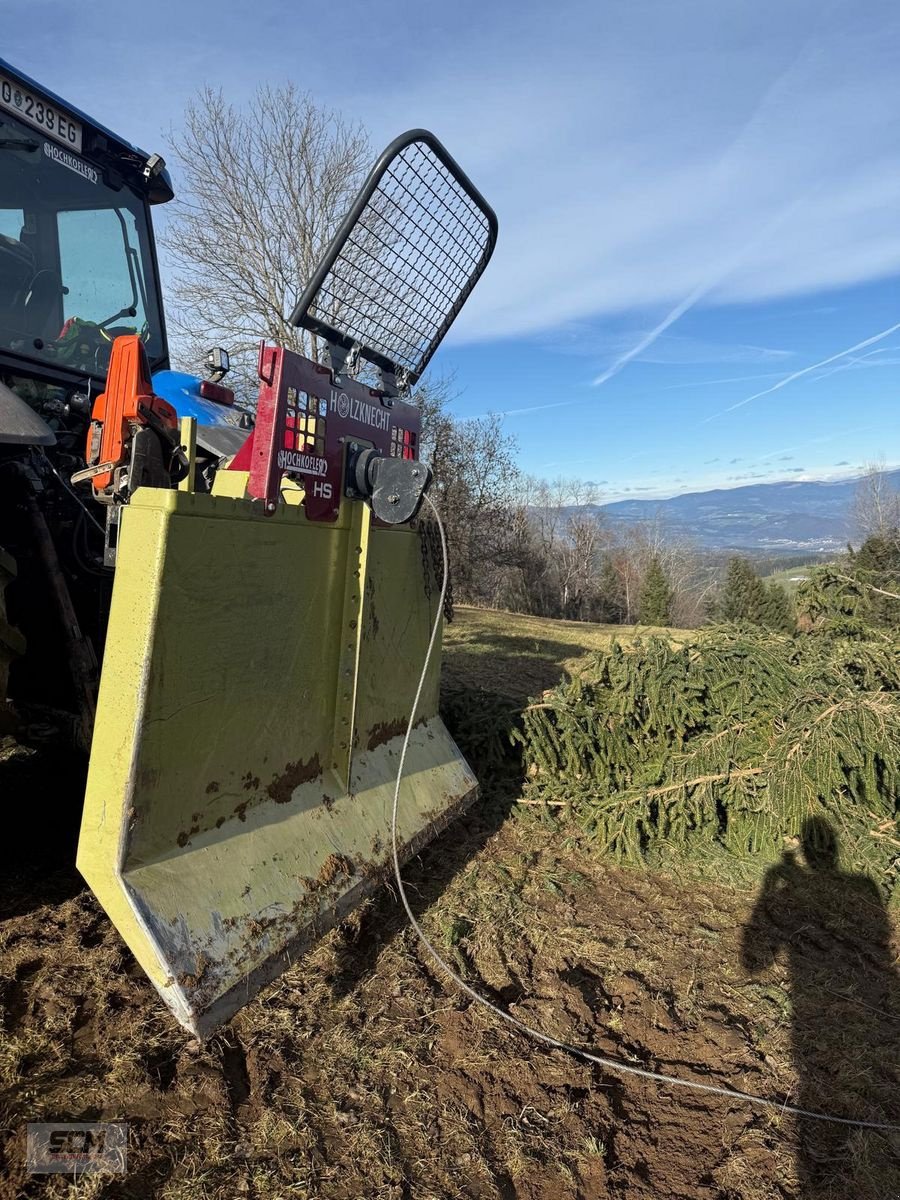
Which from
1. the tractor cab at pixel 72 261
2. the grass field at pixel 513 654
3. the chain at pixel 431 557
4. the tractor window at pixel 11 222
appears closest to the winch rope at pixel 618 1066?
the chain at pixel 431 557

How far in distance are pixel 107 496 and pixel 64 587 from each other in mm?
400

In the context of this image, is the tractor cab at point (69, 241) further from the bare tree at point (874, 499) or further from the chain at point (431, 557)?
the bare tree at point (874, 499)

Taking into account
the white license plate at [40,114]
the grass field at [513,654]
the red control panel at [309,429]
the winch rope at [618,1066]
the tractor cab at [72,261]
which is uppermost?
the white license plate at [40,114]

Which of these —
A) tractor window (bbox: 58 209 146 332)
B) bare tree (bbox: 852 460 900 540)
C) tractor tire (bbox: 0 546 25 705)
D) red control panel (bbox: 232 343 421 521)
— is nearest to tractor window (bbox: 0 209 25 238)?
tractor window (bbox: 58 209 146 332)

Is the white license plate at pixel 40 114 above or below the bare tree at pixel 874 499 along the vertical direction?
below

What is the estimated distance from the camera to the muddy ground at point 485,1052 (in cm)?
178

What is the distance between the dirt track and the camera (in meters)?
1.77

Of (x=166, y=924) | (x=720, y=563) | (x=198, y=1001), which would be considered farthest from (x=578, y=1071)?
(x=720, y=563)

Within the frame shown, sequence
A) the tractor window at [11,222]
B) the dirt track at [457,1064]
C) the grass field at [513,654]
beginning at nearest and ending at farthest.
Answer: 1. the dirt track at [457,1064]
2. the tractor window at [11,222]
3. the grass field at [513,654]

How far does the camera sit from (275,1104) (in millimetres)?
1905

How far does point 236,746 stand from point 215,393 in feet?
5.78

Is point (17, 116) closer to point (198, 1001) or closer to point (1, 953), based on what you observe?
point (1, 953)

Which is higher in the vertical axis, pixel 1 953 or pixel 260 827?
pixel 260 827

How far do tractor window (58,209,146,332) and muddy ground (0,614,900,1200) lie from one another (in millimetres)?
2683
